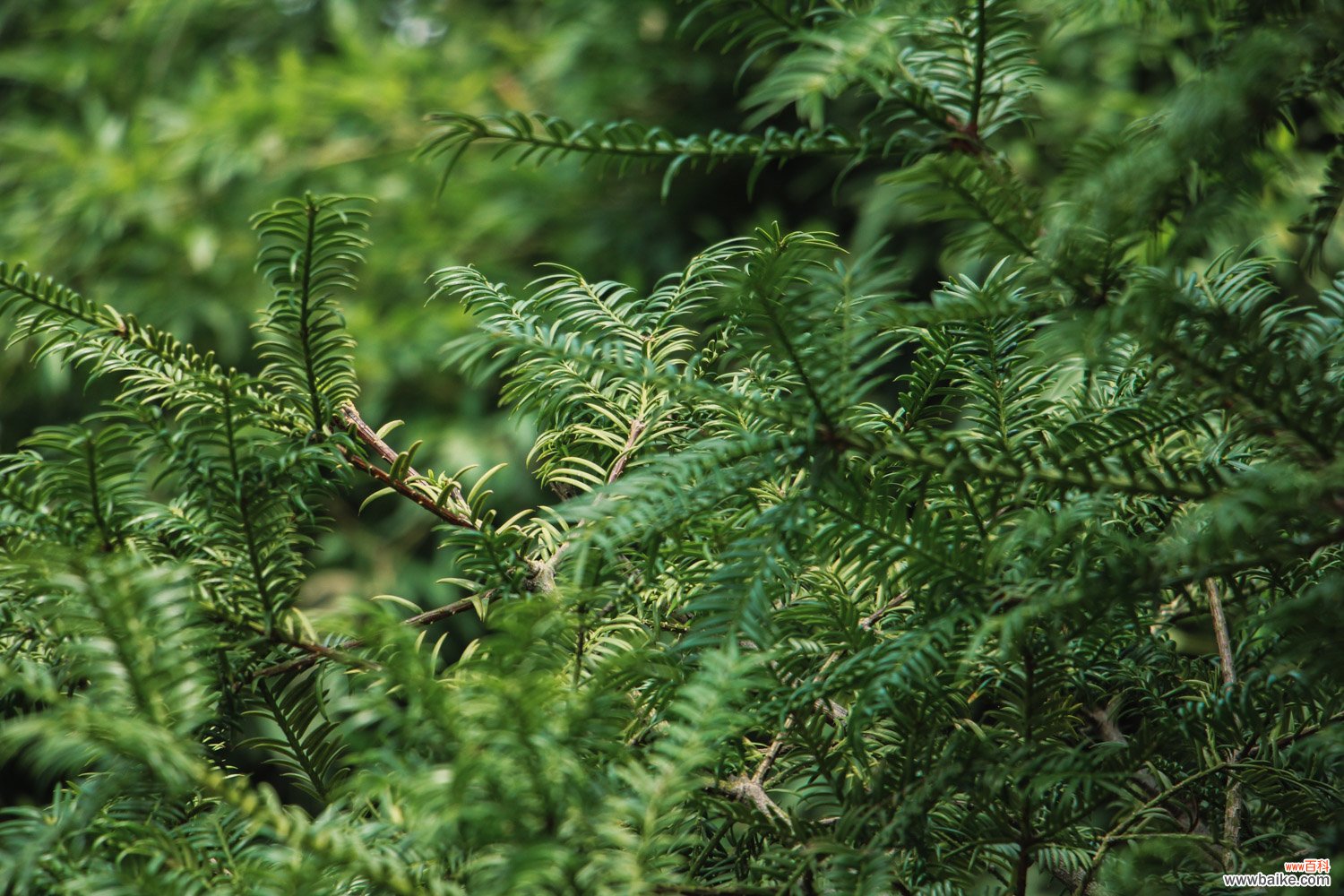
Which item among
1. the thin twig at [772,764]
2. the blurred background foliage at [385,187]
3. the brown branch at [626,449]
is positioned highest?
the blurred background foliage at [385,187]

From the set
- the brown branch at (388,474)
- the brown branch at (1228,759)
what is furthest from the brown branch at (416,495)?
the brown branch at (1228,759)

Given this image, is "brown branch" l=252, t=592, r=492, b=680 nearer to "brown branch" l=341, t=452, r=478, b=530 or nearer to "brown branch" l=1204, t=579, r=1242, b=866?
"brown branch" l=341, t=452, r=478, b=530

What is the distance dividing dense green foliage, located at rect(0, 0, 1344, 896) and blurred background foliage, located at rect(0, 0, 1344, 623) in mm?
1366

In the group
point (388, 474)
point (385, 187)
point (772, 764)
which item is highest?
point (385, 187)

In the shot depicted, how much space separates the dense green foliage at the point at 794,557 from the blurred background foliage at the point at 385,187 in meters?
1.37

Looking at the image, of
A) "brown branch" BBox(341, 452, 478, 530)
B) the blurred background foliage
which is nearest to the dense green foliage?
"brown branch" BBox(341, 452, 478, 530)

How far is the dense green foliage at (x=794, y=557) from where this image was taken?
0.95 ft

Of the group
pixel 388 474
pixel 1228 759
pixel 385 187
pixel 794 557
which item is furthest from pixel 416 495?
pixel 385 187

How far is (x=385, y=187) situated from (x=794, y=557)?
188 cm

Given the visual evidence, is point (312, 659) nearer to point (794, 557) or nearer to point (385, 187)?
point (794, 557)

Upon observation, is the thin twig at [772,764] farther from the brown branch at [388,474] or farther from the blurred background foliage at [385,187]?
the blurred background foliage at [385,187]

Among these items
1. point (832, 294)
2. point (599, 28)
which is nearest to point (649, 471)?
point (832, 294)

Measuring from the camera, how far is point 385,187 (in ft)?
6.66

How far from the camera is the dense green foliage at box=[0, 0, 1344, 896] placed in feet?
0.95
